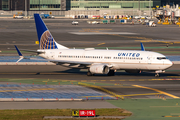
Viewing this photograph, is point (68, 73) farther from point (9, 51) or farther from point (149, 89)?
point (9, 51)

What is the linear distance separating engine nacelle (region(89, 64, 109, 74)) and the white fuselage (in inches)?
48.9

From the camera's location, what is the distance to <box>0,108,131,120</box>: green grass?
30.7 meters

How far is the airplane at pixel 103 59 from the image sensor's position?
5347 centimetres

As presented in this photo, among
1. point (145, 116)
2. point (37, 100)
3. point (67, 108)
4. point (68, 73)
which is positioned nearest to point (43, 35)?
point (68, 73)

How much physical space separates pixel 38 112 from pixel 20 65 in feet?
126

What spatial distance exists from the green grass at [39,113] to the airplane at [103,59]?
20812 millimetres

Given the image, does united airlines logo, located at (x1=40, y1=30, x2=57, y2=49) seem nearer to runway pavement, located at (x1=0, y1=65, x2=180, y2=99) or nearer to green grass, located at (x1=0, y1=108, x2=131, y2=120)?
runway pavement, located at (x1=0, y1=65, x2=180, y2=99)

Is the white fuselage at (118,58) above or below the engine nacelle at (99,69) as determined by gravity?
above

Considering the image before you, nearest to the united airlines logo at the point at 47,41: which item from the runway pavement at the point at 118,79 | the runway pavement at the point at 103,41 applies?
the runway pavement at the point at 118,79

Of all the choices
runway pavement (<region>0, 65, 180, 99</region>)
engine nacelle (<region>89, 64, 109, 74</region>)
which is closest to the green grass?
runway pavement (<region>0, 65, 180, 99</region>)

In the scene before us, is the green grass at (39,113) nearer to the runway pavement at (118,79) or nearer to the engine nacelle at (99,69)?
the runway pavement at (118,79)

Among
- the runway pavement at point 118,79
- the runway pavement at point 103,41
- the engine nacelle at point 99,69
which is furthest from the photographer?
the runway pavement at point 103,41

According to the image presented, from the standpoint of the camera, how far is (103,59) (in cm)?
5609

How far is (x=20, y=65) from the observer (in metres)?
69.8
